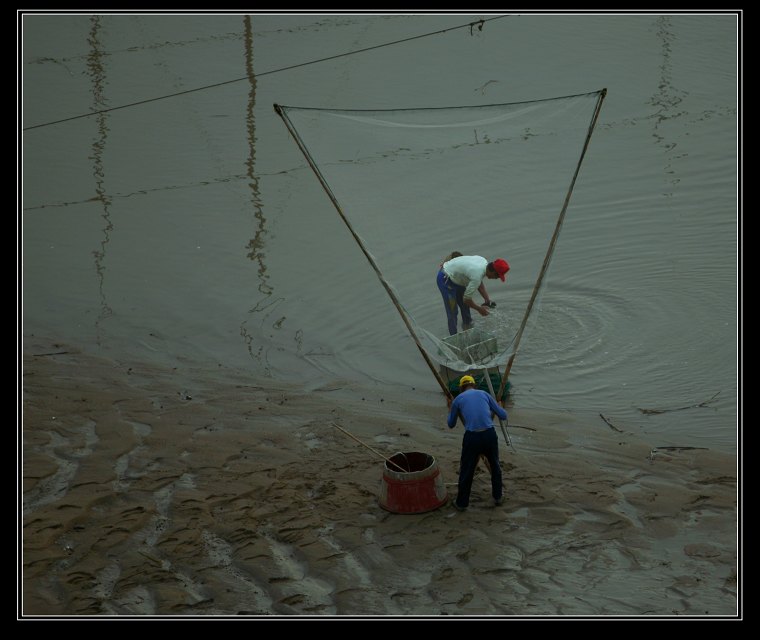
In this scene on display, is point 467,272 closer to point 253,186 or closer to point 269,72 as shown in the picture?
point 253,186

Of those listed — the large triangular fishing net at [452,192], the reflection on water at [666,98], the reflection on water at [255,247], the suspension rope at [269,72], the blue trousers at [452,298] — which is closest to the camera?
the blue trousers at [452,298]

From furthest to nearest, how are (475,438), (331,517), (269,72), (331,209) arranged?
(269,72)
(331,209)
(331,517)
(475,438)

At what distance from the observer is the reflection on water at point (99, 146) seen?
13.7 meters

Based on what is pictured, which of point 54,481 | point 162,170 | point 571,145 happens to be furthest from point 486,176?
point 54,481

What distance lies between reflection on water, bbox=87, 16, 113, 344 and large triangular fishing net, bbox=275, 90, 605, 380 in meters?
3.87

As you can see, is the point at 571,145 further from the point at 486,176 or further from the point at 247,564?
the point at 247,564

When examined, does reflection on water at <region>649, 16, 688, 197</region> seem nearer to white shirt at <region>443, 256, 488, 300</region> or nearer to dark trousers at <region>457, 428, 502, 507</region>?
white shirt at <region>443, 256, 488, 300</region>

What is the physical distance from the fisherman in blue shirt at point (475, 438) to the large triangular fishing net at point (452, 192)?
1220mm

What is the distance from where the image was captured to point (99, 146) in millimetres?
18609

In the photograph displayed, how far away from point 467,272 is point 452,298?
56 cm

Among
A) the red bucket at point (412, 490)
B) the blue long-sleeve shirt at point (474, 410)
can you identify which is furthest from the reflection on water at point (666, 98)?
the red bucket at point (412, 490)

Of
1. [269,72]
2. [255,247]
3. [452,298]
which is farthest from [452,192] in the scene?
[269,72]

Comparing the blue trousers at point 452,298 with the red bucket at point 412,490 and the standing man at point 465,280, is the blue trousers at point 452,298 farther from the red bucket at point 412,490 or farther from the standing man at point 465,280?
the red bucket at point 412,490

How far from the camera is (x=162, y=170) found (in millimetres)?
17641
